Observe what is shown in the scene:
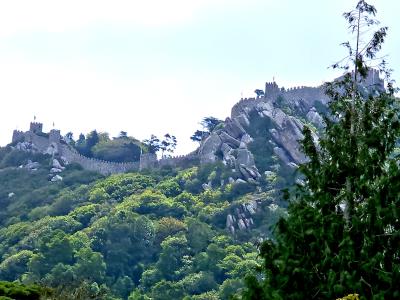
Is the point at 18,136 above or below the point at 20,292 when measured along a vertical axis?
above

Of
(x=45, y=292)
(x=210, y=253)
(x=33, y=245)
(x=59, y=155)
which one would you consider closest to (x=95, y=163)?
(x=59, y=155)

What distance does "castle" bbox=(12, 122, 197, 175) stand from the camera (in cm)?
11012

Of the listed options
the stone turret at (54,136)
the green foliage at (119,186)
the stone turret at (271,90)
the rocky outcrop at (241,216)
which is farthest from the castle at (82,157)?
the rocky outcrop at (241,216)

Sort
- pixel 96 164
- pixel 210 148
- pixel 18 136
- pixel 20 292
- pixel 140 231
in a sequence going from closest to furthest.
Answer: pixel 20 292 < pixel 140 231 < pixel 210 148 < pixel 96 164 < pixel 18 136

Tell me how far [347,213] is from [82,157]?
98.8 m

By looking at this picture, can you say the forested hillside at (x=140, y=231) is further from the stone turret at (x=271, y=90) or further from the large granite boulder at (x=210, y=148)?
the stone turret at (x=271, y=90)

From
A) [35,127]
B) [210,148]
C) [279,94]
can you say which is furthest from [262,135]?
[35,127]

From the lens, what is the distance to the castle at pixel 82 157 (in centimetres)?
11012

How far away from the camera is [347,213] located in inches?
656

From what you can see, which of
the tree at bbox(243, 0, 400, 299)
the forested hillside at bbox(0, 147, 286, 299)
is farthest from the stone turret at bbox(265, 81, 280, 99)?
the tree at bbox(243, 0, 400, 299)

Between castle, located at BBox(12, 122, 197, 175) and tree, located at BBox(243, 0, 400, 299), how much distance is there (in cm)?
8931

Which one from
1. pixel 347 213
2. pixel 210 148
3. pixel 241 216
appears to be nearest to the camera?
pixel 347 213

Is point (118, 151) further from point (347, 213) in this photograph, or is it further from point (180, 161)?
point (347, 213)

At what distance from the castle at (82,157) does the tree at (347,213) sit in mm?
89311
